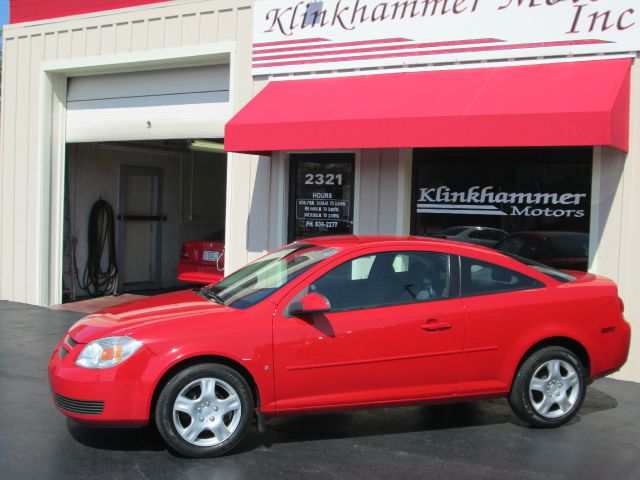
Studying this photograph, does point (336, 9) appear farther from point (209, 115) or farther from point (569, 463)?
point (569, 463)

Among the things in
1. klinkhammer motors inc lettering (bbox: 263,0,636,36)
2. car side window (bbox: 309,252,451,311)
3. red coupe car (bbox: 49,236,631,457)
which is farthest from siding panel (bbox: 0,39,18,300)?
car side window (bbox: 309,252,451,311)

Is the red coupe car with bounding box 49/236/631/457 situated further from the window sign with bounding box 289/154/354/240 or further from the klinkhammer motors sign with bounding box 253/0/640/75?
the window sign with bounding box 289/154/354/240

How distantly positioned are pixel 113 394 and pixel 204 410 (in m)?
0.60

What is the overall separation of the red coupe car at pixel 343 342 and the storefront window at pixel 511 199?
2.09m

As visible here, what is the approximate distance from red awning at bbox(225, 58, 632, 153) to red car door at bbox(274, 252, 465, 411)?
2311 millimetres

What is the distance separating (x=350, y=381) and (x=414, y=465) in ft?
2.33

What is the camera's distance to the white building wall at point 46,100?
10625mm

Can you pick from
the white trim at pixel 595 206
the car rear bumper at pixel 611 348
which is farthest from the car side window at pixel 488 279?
the white trim at pixel 595 206

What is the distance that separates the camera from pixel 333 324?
200 inches

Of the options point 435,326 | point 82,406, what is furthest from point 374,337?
point 82,406

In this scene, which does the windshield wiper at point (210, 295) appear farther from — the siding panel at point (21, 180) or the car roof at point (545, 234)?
the siding panel at point (21, 180)

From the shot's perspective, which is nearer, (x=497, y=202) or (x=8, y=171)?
(x=497, y=202)

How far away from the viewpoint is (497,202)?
27.2 ft

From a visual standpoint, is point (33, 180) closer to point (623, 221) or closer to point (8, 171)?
point (8, 171)
